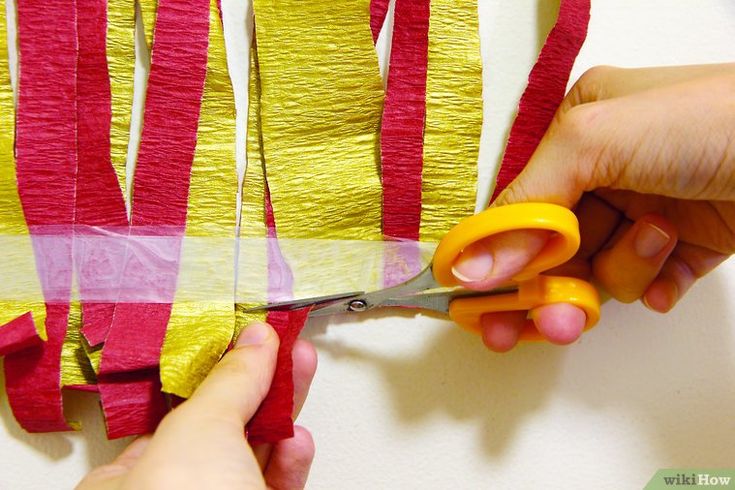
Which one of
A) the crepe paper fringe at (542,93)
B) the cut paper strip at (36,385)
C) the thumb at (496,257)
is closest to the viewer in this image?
the thumb at (496,257)

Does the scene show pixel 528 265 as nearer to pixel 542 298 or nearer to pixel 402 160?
pixel 542 298

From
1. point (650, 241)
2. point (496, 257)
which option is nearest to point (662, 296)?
point (650, 241)

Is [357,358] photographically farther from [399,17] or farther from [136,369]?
[399,17]

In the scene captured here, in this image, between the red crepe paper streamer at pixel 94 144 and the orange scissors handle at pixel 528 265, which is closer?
the orange scissors handle at pixel 528 265

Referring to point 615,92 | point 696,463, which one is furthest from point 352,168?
point 696,463

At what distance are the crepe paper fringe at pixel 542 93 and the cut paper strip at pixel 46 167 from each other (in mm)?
639

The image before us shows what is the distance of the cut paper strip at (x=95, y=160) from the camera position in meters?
0.96

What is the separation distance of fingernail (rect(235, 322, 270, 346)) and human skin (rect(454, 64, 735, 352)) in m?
0.26

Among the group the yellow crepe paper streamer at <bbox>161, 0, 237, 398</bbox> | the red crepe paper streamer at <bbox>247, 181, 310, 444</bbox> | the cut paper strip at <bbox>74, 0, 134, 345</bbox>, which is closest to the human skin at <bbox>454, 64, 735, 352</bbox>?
the red crepe paper streamer at <bbox>247, 181, 310, 444</bbox>

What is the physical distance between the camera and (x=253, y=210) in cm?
98

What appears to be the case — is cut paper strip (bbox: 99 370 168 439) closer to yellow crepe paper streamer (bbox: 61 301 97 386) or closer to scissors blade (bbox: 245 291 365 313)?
yellow crepe paper streamer (bbox: 61 301 97 386)

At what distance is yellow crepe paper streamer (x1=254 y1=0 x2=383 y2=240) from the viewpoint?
98cm

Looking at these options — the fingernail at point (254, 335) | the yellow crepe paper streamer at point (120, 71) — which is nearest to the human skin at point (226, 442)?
the fingernail at point (254, 335)

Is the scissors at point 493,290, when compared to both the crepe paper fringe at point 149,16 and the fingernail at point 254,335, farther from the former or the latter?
the crepe paper fringe at point 149,16
